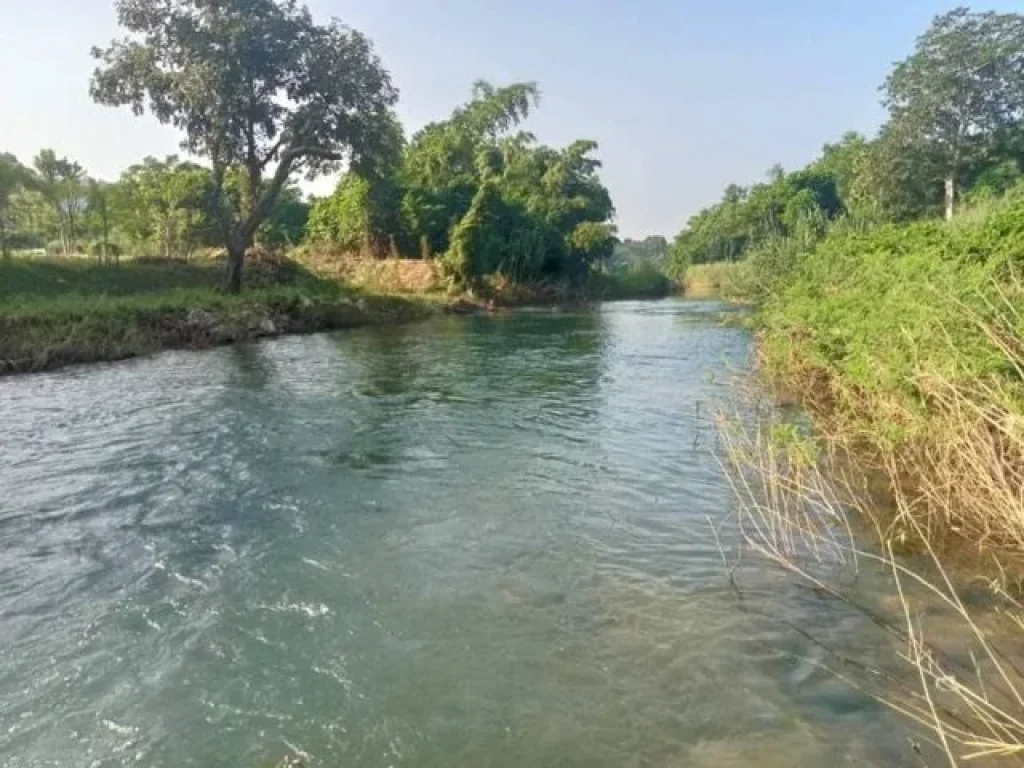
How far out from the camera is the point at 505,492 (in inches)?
375

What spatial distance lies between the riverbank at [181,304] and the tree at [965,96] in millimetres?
36230

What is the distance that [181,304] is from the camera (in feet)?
87.1

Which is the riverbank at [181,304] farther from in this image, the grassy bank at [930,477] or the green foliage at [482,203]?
the grassy bank at [930,477]

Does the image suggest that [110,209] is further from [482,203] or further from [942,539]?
[942,539]

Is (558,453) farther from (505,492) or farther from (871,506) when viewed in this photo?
(871,506)

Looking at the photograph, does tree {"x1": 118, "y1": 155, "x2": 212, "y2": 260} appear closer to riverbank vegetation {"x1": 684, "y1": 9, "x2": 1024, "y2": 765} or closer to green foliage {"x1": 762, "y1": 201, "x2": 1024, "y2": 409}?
riverbank vegetation {"x1": 684, "y1": 9, "x2": 1024, "y2": 765}

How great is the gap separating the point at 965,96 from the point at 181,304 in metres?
59.4

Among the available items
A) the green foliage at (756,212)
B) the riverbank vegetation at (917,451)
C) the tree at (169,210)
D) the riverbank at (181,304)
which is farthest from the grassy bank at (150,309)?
the green foliage at (756,212)

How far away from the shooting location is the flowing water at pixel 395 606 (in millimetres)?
4625

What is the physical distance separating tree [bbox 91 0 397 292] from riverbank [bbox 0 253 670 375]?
3.74 metres

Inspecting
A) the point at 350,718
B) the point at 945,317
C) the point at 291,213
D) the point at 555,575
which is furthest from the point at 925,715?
the point at 291,213

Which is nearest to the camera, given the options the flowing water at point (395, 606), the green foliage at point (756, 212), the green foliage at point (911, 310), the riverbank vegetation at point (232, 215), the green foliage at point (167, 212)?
the flowing water at point (395, 606)

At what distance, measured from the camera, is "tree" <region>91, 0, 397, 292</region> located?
98.8ft

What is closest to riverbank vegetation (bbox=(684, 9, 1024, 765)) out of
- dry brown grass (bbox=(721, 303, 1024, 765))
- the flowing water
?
dry brown grass (bbox=(721, 303, 1024, 765))
